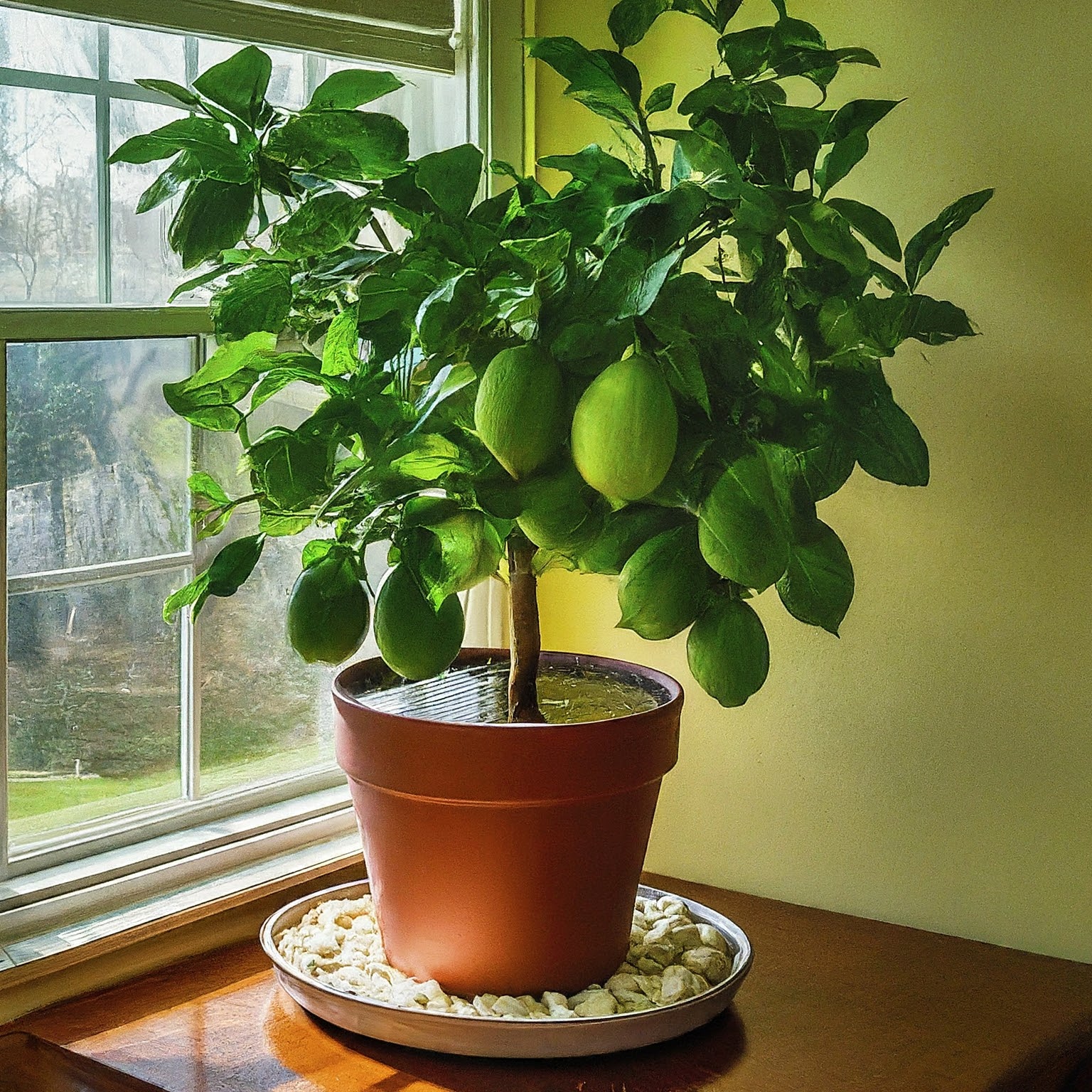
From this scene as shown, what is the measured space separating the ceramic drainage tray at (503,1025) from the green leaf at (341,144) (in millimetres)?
579

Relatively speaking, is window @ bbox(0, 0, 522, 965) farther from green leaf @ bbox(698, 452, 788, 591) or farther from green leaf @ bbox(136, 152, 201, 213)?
green leaf @ bbox(698, 452, 788, 591)

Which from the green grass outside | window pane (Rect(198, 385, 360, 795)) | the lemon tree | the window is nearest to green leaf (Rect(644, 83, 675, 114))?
the lemon tree

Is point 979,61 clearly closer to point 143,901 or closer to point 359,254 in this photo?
point 359,254

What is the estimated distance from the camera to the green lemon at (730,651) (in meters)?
0.86

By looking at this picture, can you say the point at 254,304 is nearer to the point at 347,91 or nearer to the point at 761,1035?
the point at 347,91

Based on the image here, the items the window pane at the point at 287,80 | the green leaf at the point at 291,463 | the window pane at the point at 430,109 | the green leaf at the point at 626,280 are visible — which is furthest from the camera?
the window pane at the point at 430,109

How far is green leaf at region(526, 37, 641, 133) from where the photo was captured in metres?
0.82

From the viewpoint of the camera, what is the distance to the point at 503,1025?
3.08 ft

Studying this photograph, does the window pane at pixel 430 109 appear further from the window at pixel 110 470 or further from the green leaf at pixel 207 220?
the green leaf at pixel 207 220

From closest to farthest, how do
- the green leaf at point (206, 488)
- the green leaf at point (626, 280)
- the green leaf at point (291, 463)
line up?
the green leaf at point (626, 280) → the green leaf at point (291, 463) → the green leaf at point (206, 488)

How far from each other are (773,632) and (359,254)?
24.4 inches

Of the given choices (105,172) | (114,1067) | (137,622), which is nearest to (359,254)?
(105,172)

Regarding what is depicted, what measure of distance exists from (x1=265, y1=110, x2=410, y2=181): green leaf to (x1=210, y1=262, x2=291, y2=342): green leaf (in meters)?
0.07

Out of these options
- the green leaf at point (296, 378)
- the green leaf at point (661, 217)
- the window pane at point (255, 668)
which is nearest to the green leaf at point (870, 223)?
the green leaf at point (661, 217)
